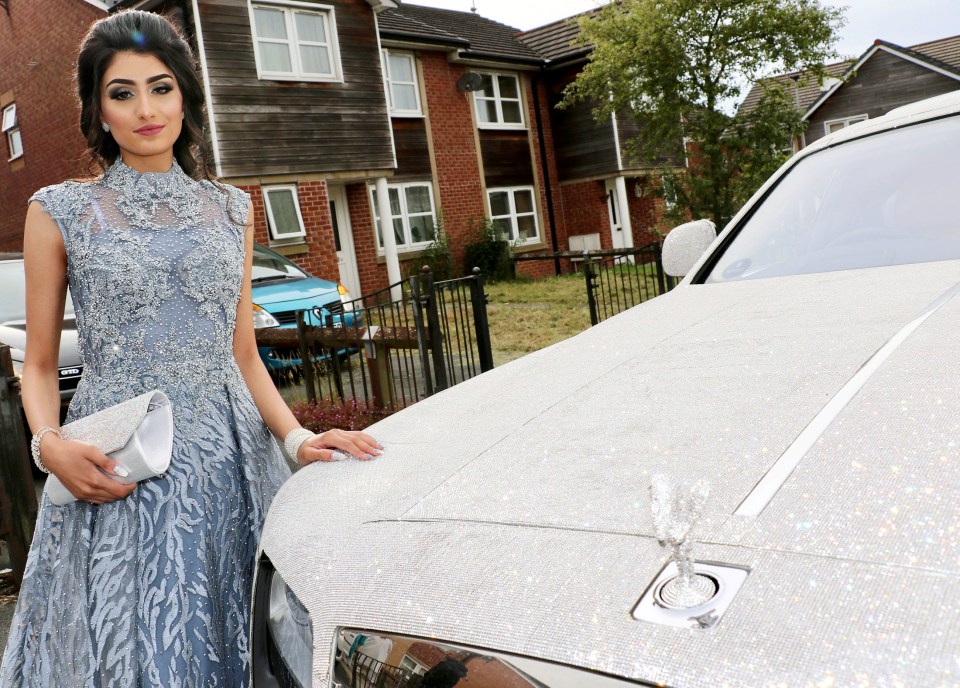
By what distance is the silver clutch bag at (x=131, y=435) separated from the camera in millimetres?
1780

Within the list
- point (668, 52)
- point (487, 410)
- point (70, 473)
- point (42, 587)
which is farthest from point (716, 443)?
point (668, 52)

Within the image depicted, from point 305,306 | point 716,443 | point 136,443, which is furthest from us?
point 305,306

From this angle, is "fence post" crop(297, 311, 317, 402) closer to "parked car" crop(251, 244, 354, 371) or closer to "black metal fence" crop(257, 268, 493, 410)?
"black metal fence" crop(257, 268, 493, 410)

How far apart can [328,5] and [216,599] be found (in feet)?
50.7

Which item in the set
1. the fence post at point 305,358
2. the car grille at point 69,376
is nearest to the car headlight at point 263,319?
the fence post at point 305,358

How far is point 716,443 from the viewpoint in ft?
4.45

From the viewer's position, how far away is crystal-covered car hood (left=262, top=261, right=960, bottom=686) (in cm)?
90

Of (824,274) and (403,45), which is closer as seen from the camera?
(824,274)

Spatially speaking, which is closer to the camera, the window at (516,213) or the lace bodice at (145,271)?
the lace bodice at (145,271)

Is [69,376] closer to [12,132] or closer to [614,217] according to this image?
[12,132]

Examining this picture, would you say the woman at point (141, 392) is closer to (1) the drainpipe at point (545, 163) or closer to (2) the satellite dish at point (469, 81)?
(2) the satellite dish at point (469, 81)

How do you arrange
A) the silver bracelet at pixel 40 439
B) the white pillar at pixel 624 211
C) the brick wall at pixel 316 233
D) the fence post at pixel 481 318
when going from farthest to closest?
the white pillar at pixel 624 211 → the brick wall at pixel 316 233 → the fence post at pixel 481 318 → the silver bracelet at pixel 40 439

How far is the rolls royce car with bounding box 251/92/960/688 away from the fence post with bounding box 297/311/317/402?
456 cm

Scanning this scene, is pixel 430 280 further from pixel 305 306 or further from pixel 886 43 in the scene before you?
pixel 886 43
